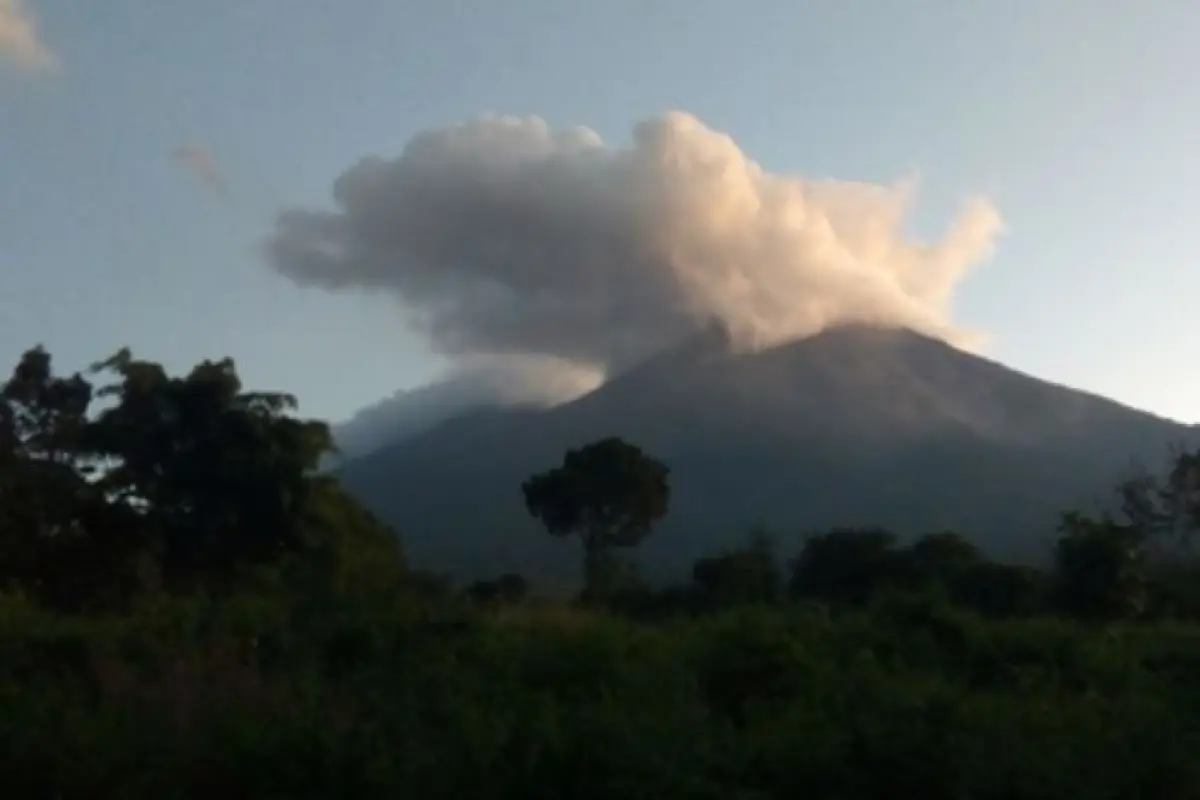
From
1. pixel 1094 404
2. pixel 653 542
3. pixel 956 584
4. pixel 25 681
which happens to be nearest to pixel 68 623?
pixel 25 681

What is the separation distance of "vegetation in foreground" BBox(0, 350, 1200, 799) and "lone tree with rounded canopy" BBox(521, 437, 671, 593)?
15.5 m

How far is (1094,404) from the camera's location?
6289 inches

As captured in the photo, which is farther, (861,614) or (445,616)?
(861,614)

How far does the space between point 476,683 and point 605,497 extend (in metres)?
32.7

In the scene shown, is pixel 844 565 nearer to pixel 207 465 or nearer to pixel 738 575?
pixel 738 575

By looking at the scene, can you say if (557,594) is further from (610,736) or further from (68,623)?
(610,736)

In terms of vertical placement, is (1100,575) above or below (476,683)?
above

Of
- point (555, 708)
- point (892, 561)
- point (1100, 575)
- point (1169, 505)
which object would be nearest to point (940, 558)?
point (892, 561)

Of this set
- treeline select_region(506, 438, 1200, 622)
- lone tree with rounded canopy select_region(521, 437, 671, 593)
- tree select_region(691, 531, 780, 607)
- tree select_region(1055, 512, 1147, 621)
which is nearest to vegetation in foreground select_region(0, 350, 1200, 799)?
tree select_region(1055, 512, 1147, 621)

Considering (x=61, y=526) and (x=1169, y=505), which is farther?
(x=1169, y=505)

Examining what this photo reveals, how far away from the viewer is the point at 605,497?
44594 mm

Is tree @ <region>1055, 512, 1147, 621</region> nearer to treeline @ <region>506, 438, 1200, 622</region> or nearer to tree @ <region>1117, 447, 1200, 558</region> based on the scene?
treeline @ <region>506, 438, 1200, 622</region>

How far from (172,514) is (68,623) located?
589 inches

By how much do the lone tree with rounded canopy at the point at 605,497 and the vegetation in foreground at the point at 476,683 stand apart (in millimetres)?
15525
